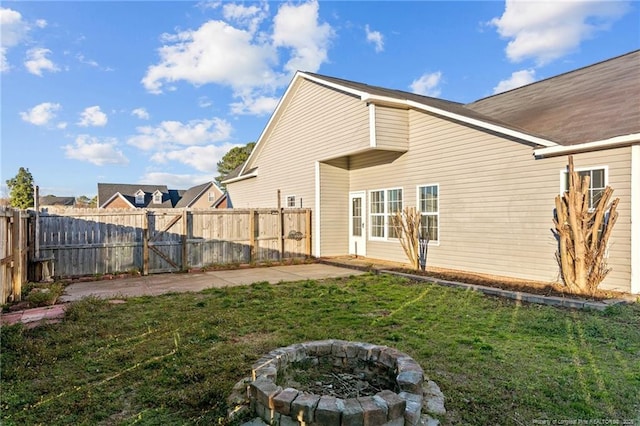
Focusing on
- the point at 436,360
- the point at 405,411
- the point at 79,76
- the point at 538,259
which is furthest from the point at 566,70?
the point at 79,76

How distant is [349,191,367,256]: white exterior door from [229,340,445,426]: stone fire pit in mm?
8973

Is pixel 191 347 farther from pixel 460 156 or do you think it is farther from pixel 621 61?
pixel 621 61

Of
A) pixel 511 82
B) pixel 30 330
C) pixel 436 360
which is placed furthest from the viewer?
pixel 511 82

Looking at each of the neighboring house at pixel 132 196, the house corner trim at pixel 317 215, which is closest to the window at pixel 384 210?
the house corner trim at pixel 317 215

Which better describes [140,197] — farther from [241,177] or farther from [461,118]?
[461,118]

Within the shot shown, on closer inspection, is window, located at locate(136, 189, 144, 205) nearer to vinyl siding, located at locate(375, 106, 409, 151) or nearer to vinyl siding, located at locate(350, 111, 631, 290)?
vinyl siding, located at locate(350, 111, 631, 290)

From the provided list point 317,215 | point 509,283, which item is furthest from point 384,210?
point 509,283

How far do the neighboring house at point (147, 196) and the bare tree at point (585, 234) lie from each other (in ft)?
102

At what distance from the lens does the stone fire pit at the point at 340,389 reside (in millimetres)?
2074

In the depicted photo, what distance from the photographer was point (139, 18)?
932 cm

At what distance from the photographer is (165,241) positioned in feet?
31.9

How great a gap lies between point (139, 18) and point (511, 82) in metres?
15.6

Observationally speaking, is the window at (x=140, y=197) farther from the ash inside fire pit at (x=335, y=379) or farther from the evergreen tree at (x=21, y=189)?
the ash inside fire pit at (x=335, y=379)

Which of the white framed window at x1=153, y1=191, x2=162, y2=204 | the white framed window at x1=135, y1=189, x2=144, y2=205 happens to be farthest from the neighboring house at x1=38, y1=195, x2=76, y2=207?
the white framed window at x1=153, y1=191, x2=162, y2=204
